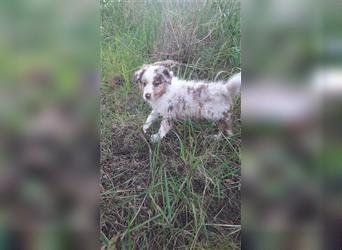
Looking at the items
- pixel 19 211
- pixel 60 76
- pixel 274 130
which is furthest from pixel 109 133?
pixel 274 130

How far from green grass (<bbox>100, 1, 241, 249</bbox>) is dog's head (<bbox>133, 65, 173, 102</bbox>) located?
0.03 meters

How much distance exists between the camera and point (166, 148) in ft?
5.43

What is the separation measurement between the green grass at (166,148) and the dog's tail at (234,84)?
24 mm

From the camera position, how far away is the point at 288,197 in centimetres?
152

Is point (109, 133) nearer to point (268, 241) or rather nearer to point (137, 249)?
point (137, 249)

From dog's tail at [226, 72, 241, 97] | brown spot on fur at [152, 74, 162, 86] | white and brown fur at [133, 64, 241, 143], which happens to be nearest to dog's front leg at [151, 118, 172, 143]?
white and brown fur at [133, 64, 241, 143]

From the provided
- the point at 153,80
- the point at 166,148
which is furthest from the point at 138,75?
the point at 166,148

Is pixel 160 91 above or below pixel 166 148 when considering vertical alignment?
above

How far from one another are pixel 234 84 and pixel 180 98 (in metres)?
0.21

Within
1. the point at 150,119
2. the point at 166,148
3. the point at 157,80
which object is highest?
the point at 157,80

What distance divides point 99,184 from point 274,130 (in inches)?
25.7

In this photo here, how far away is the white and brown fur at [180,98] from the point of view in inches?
64.1

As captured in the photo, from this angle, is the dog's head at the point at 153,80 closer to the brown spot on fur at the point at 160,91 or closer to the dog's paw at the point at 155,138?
the brown spot on fur at the point at 160,91

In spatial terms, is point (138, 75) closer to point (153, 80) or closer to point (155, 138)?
point (153, 80)
